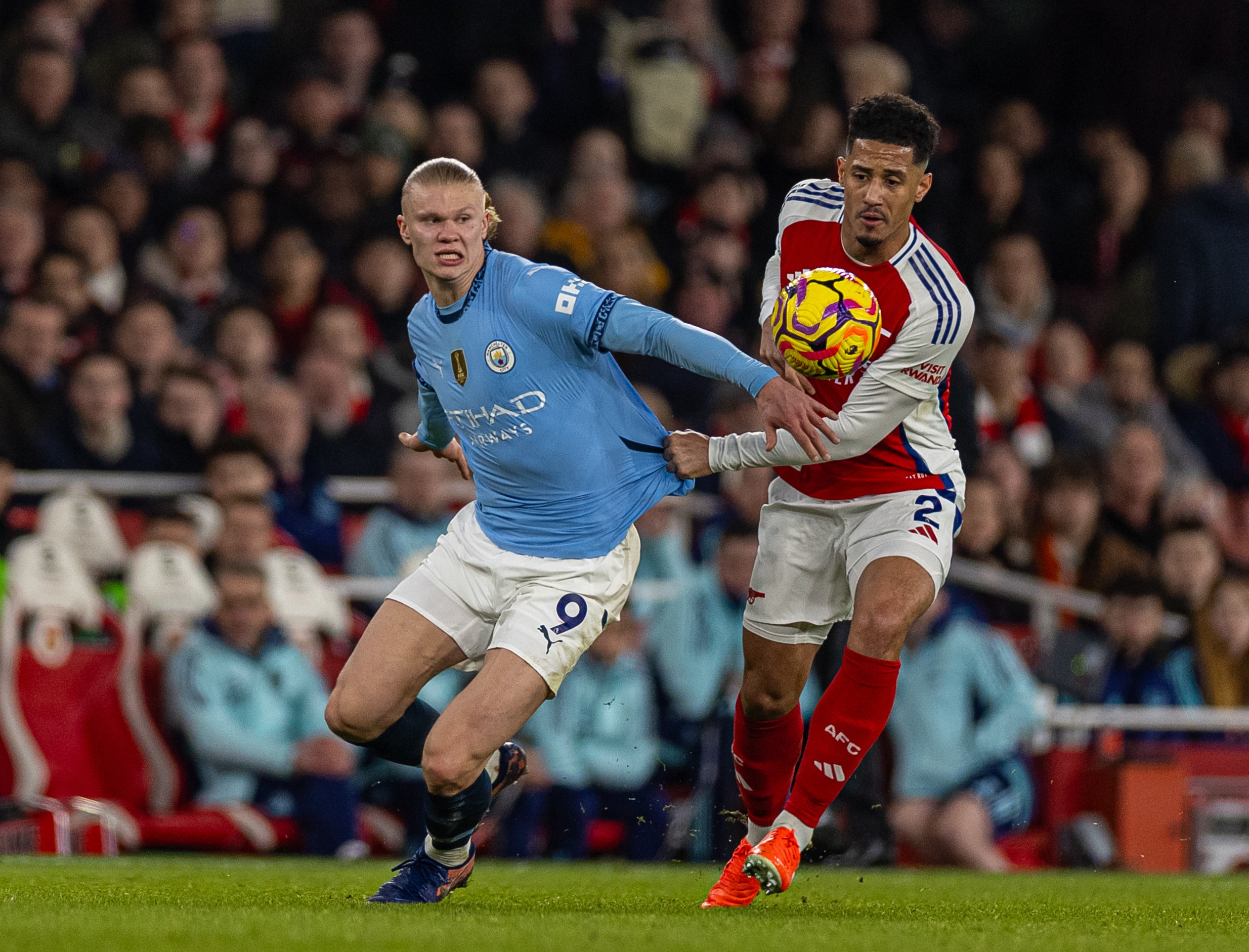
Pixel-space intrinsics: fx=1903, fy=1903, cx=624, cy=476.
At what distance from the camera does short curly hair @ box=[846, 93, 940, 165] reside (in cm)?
626

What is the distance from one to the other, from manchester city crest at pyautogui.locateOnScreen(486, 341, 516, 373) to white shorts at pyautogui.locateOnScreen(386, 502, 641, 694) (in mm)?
589

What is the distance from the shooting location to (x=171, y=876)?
7.48 m

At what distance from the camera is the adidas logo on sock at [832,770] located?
20.2 ft

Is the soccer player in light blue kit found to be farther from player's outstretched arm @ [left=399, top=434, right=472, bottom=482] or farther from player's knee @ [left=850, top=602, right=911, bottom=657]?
player's knee @ [left=850, top=602, right=911, bottom=657]

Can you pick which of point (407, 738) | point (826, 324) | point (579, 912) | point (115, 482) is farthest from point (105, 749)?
point (826, 324)

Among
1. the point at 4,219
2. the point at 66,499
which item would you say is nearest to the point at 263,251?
the point at 4,219

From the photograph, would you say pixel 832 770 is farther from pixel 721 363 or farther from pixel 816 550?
pixel 721 363

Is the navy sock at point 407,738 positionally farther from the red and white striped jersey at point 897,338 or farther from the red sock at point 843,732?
the red and white striped jersey at point 897,338

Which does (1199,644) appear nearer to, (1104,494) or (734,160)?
(1104,494)

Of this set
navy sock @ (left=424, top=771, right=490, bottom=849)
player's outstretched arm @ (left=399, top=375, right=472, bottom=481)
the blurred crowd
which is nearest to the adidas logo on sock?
navy sock @ (left=424, top=771, right=490, bottom=849)

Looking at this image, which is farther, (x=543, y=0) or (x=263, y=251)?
(x=543, y=0)

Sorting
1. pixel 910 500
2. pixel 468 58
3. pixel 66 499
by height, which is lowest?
pixel 66 499

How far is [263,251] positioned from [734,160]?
3.47 meters

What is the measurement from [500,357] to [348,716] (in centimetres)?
125
